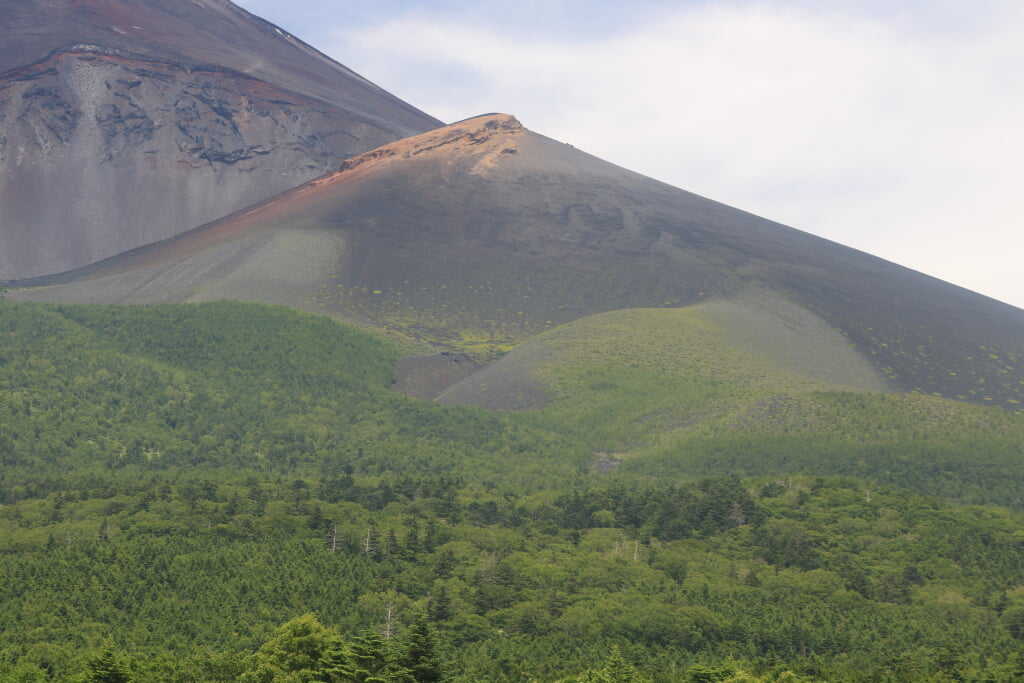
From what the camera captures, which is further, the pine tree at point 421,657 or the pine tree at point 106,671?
the pine tree at point 106,671

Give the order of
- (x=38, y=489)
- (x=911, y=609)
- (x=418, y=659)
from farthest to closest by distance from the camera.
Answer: (x=38, y=489) < (x=911, y=609) < (x=418, y=659)

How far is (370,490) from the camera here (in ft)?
406

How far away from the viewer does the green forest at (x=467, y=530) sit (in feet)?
250

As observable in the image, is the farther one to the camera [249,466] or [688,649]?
[249,466]

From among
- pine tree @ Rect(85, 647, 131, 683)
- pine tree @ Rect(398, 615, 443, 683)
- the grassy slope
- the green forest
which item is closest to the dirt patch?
the green forest

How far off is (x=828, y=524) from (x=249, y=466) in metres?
76.0

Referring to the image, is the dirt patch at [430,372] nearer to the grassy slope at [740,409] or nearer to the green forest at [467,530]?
the green forest at [467,530]

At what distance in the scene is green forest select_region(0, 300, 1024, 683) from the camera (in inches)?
2995

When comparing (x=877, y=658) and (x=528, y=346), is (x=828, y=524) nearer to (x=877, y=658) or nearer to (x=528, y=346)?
(x=877, y=658)

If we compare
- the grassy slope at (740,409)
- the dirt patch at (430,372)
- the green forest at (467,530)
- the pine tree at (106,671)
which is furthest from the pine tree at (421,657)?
the dirt patch at (430,372)

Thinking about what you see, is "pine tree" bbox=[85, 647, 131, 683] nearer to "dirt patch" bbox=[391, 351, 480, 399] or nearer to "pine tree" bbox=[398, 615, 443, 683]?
"pine tree" bbox=[398, 615, 443, 683]

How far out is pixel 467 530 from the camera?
108375 mm

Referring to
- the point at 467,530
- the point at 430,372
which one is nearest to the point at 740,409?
the point at 430,372

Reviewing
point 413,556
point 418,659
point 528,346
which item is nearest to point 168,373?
point 528,346
